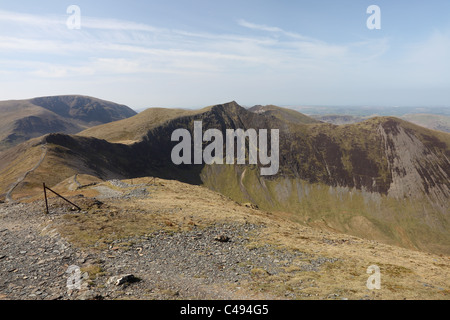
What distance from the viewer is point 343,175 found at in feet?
581

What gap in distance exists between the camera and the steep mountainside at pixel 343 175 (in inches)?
5404

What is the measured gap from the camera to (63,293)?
1324 centimetres

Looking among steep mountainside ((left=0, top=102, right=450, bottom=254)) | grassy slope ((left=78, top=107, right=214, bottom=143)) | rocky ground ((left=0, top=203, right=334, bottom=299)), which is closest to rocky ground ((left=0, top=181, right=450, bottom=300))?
rocky ground ((left=0, top=203, right=334, bottom=299))

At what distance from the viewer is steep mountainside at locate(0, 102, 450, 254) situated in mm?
137250

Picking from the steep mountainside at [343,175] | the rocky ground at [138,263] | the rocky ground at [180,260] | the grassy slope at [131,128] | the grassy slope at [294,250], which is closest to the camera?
the rocky ground at [138,263]

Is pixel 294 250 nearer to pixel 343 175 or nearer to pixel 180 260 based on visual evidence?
pixel 180 260

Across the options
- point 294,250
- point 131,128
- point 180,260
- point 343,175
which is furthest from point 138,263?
point 343,175

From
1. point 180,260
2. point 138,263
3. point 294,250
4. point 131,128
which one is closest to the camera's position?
point 138,263

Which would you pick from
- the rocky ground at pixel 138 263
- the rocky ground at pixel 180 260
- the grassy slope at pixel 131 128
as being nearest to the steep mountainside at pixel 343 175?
the grassy slope at pixel 131 128

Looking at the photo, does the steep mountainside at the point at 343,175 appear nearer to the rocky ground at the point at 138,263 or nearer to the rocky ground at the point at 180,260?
the rocky ground at the point at 180,260

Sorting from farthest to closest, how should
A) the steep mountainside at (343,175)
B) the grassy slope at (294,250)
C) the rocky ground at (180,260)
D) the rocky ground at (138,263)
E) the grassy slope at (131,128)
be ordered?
the grassy slope at (131,128) < the steep mountainside at (343,175) < the grassy slope at (294,250) < the rocky ground at (180,260) < the rocky ground at (138,263)

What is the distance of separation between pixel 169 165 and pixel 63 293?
527 ft
